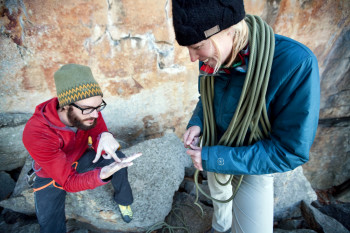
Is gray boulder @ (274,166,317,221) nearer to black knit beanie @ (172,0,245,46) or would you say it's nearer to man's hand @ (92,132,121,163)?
man's hand @ (92,132,121,163)

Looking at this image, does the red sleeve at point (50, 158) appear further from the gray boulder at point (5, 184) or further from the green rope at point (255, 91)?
the gray boulder at point (5, 184)

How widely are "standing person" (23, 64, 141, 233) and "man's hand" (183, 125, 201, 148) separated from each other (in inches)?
17.6

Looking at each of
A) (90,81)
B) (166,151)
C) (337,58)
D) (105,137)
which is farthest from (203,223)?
(337,58)

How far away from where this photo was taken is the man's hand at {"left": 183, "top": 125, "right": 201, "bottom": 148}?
4.74 feet

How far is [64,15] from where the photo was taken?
2238mm

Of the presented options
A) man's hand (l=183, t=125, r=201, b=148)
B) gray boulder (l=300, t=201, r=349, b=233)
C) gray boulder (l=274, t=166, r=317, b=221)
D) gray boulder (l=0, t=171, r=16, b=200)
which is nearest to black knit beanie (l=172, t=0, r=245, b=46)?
man's hand (l=183, t=125, r=201, b=148)

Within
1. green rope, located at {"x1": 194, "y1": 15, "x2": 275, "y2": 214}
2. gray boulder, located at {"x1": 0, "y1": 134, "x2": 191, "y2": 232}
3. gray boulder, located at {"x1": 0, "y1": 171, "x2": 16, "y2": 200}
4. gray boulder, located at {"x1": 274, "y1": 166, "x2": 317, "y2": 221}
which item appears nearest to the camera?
green rope, located at {"x1": 194, "y1": 15, "x2": 275, "y2": 214}

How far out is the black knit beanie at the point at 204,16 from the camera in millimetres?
809

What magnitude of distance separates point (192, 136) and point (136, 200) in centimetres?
121

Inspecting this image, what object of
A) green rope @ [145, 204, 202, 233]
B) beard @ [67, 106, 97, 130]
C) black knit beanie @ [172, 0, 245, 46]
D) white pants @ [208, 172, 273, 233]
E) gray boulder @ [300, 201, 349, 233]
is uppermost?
black knit beanie @ [172, 0, 245, 46]

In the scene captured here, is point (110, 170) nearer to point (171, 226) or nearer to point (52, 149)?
point (52, 149)

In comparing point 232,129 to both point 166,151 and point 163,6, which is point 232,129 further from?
point 163,6

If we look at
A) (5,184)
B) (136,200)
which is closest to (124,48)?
(136,200)

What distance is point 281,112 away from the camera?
100cm
